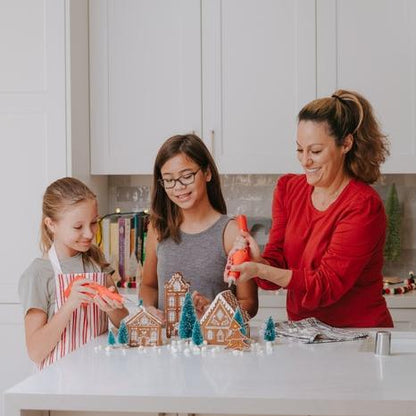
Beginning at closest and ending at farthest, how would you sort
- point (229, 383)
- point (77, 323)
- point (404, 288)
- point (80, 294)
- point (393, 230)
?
point (229, 383), point (80, 294), point (77, 323), point (404, 288), point (393, 230)

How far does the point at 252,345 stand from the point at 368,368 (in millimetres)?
320

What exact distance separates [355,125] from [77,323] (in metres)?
0.92

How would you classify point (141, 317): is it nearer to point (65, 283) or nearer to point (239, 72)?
point (65, 283)

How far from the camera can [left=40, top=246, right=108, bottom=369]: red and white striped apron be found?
223cm

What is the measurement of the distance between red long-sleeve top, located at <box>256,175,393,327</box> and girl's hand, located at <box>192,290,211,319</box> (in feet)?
0.73

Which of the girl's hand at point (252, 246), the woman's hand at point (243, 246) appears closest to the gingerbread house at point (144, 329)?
the woman's hand at point (243, 246)

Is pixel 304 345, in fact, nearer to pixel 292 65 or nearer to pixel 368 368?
pixel 368 368

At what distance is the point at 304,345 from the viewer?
80.7 inches

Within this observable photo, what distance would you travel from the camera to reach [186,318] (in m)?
2.09

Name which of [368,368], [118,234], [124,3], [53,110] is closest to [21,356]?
[118,234]

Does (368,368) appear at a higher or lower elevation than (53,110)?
lower

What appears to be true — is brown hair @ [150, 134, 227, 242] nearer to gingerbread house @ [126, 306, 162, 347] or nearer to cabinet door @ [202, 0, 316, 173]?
gingerbread house @ [126, 306, 162, 347]

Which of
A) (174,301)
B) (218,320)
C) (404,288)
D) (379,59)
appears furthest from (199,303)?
(379,59)

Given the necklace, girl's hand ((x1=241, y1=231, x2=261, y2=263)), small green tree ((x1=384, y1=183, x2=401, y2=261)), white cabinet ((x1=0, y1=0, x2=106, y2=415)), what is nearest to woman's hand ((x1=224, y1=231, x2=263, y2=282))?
girl's hand ((x1=241, y1=231, x2=261, y2=263))
